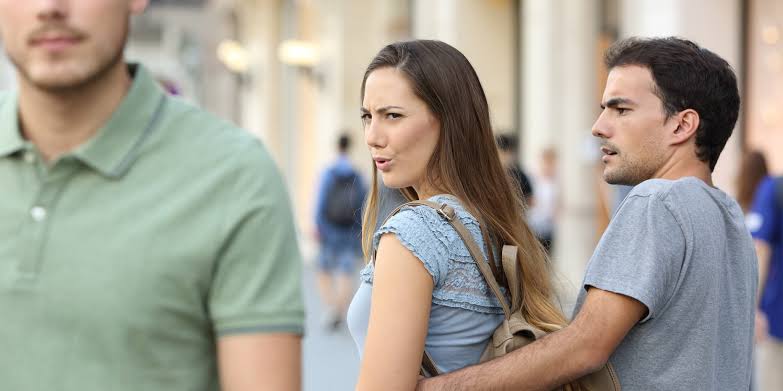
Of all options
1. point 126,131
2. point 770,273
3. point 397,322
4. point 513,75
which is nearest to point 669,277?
point 397,322

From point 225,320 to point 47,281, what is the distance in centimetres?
25

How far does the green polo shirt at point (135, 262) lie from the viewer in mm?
1736

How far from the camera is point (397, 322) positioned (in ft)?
7.95

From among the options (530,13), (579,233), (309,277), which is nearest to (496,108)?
(530,13)

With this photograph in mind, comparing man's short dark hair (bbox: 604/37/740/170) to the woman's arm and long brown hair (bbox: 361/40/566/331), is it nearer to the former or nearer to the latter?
long brown hair (bbox: 361/40/566/331)

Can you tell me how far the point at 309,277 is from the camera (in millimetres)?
19234

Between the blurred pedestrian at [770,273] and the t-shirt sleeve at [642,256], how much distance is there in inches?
145

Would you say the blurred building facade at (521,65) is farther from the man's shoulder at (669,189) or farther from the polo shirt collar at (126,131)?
the polo shirt collar at (126,131)

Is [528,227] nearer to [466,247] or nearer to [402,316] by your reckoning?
[466,247]

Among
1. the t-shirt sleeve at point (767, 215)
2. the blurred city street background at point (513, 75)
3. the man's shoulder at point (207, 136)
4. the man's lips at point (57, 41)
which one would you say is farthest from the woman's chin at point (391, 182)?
the t-shirt sleeve at point (767, 215)

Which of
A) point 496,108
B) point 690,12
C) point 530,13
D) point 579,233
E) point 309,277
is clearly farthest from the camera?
point 309,277

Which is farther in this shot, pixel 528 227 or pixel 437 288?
pixel 528 227

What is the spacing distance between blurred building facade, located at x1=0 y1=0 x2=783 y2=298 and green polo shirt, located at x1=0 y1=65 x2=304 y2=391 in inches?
53.9

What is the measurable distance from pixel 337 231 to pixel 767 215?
6.27 m
